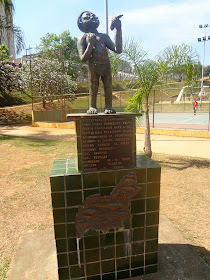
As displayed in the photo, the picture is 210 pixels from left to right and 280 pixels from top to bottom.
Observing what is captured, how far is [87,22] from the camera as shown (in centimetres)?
307

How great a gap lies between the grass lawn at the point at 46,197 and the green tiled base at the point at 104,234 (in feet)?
3.33

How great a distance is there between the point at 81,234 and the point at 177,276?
1.44 m

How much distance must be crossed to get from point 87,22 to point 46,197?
4.27 meters

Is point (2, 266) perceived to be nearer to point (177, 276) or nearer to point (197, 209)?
point (177, 276)

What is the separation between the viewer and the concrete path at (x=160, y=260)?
2.98m

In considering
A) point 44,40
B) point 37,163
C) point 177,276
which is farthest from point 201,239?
point 44,40

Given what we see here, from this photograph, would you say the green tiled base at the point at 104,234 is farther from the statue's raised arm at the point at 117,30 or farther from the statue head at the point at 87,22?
the statue head at the point at 87,22

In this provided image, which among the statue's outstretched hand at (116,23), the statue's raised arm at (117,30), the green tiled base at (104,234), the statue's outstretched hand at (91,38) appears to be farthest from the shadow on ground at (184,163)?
the statue's outstretched hand at (91,38)

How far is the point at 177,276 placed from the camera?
2924mm

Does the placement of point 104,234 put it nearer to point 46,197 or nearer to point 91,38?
point 91,38

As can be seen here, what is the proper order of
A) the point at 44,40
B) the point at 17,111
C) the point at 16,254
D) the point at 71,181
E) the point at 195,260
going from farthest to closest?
the point at 44,40, the point at 17,111, the point at 16,254, the point at 195,260, the point at 71,181

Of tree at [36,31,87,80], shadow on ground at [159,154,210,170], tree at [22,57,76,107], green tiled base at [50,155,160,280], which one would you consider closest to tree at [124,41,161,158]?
Result: shadow on ground at [159,154,210,170]

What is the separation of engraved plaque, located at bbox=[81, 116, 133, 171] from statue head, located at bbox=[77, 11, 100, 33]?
1.42 metres

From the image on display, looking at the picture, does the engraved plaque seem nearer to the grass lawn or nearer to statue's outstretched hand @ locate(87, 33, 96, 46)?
statue's outstretched hand @ locate(87, 33, 96, 46)
